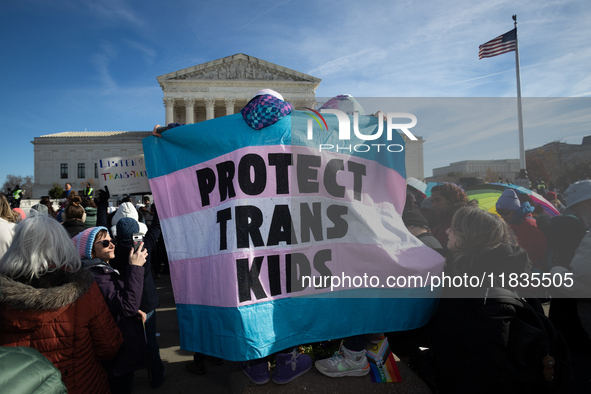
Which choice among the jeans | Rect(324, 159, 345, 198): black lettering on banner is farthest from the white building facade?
the jeans

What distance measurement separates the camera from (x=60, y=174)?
4828 centimetres

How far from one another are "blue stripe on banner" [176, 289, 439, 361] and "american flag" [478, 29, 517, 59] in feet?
34.2

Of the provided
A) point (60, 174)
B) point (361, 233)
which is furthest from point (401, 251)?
point (60, 174)

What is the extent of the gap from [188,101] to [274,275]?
46493 millimetres

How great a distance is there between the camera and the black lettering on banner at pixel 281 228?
2.24m

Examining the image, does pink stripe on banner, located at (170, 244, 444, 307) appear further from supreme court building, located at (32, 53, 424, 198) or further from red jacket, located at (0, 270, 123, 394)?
supreme court building, located at (32, 53, 424, 198)

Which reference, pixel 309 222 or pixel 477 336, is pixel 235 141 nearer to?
pixel 309 222

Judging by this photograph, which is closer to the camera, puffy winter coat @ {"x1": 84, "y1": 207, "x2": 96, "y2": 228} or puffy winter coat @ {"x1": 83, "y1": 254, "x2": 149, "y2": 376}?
puffy winter coat @ {"x1": 83, "y1": 254, "x2": 149, "y2": 376}

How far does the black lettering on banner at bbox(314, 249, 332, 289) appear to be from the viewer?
228 centimetres

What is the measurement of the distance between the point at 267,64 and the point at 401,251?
152ft

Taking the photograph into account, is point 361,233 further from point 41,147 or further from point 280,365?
point 41,147


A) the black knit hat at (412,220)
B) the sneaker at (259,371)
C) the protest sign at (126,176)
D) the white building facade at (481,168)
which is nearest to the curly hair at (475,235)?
the black knit hat at (412,220)

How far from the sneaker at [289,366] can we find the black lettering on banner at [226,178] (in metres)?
1.19

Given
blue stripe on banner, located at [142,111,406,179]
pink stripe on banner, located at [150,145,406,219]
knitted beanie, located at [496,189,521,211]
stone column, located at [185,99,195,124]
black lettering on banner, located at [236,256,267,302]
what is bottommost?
black lettering on banner, located at [236,256,267,302]
